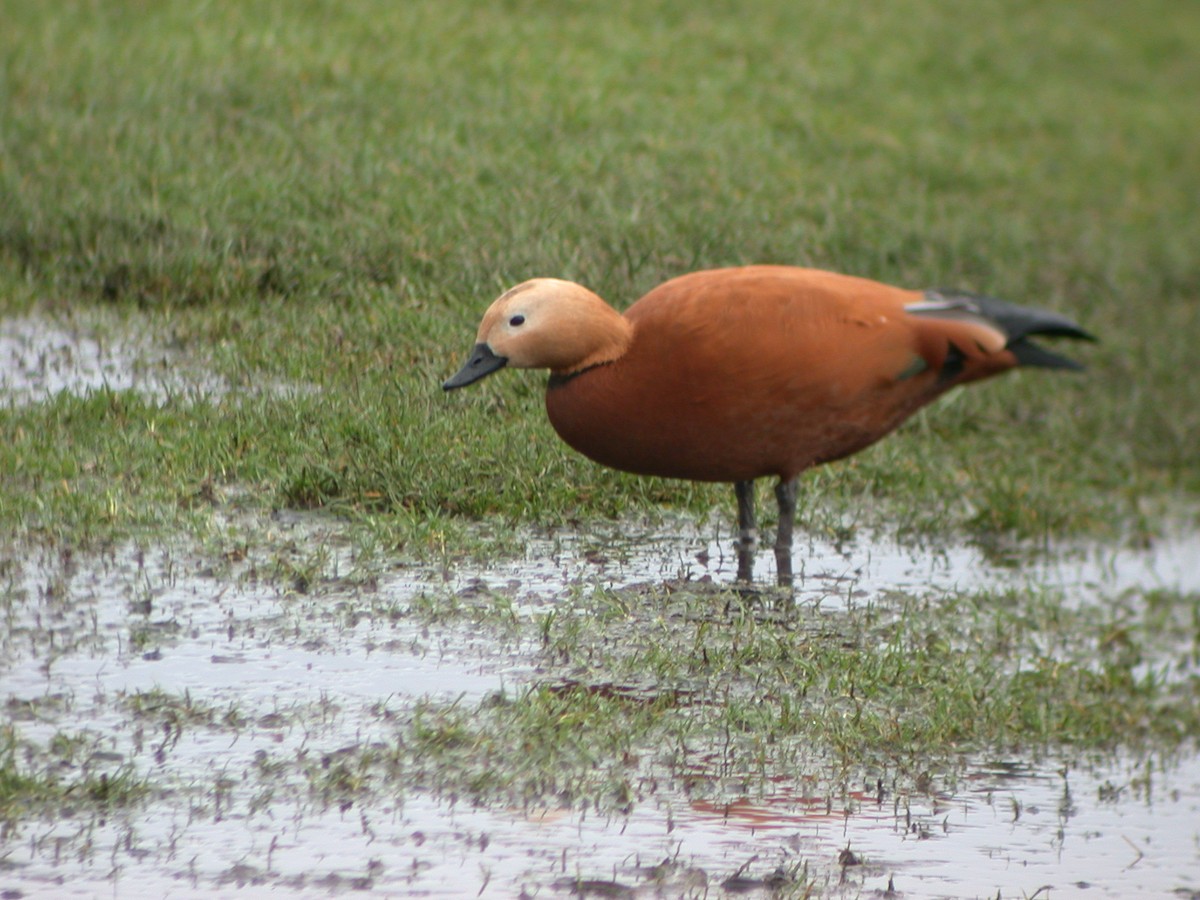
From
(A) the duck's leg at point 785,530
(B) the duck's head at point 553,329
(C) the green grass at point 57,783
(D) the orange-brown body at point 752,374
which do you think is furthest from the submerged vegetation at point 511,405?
(B) the duck's head at point 553,329

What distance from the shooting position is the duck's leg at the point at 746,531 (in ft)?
15.8

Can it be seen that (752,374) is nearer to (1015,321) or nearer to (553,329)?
(553,329)

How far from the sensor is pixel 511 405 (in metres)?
5.75

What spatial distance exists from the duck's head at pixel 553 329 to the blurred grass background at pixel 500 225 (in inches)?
26.3

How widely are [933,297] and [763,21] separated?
626 centimetres

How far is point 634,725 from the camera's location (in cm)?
379

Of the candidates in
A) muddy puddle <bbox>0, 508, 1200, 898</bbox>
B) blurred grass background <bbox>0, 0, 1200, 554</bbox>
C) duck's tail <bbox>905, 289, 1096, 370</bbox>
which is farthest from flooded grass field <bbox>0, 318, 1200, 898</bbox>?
duck's tail <bbox>905, 289, 1096, 370</bbox>

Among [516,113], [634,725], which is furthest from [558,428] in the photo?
[516,113]

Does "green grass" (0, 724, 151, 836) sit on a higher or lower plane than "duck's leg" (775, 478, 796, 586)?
lower

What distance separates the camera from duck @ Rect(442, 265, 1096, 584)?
436cm

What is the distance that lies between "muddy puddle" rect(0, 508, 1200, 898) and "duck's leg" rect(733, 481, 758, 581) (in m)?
0.11

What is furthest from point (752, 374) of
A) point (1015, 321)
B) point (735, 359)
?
point (1015, 321)

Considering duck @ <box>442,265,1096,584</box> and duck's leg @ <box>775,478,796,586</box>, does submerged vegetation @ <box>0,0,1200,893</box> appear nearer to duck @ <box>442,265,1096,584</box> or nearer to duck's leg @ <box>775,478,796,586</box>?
duck's leg @ <box>775,478,796,586</box>

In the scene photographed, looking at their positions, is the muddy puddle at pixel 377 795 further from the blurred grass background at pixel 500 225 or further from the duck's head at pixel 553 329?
the duck's head at pixel 553 329
